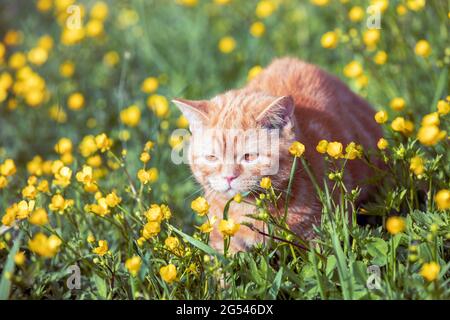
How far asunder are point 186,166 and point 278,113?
3.51ft

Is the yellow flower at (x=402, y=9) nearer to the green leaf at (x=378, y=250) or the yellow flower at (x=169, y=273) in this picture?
the green leaf at (x=378, y=250)

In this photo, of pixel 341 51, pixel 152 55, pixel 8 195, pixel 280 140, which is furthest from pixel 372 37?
pixel 8 195

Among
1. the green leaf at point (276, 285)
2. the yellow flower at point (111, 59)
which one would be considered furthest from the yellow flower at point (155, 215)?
the yellow flower at point (111, 59)

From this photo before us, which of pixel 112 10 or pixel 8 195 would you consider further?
pixel 112 10

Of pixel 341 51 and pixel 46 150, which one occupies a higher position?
pixel 341 51

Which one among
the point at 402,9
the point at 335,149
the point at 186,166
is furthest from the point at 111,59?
the point at 335,149

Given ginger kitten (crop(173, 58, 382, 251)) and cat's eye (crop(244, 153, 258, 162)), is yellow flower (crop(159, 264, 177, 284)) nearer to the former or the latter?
ginger kitten (crop(173, 58, 382, 251))

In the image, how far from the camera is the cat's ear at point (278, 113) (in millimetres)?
1936

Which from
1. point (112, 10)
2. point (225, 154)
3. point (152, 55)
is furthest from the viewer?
point (112, 10)

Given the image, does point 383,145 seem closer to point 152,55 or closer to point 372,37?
point 372,37

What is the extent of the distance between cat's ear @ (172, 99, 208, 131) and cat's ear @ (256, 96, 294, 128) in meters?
0.23

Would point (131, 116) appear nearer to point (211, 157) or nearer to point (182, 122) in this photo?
point (182, 122)
